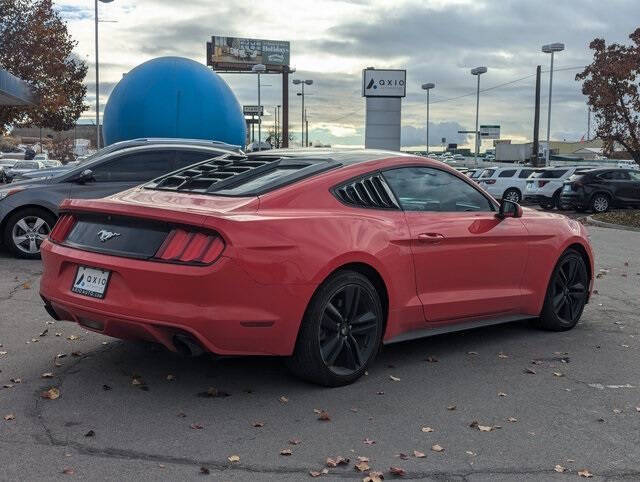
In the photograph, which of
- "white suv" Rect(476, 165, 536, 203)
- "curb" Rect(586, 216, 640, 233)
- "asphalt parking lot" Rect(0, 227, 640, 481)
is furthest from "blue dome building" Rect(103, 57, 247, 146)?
"white suv" Rect(476, 165, 536, 203)

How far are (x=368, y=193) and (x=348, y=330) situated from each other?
3.30 ft

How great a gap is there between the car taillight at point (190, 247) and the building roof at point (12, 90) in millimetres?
21213

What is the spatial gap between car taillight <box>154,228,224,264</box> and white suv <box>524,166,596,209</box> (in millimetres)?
25255

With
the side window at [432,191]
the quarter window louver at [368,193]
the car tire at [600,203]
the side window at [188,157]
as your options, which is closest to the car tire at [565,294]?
the side window at [432,191]

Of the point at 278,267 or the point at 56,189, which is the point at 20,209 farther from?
the point at 278,267

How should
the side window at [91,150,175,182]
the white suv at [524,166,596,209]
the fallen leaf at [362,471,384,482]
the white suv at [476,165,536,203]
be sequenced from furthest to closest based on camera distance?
1. the white suv at [476,165,536,203]
2. the white suv at [524,166,596,209]
3. the side window at [91,150,175,182]
4. the fallen leaf at [362,471,384,482]

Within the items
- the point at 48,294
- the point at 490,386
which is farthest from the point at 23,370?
the point at 490,386

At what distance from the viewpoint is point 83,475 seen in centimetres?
356

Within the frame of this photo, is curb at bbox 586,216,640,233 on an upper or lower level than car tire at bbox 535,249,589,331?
lower

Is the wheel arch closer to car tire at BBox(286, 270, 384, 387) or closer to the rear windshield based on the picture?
car tire at BBox(286, 270, 384, 387)

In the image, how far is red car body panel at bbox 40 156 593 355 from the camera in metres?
4.35

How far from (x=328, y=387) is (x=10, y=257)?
731cm

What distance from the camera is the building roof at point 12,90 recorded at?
23.6 metres

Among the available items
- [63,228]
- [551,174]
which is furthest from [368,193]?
[551,174]
